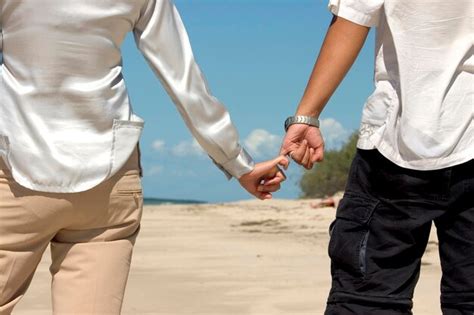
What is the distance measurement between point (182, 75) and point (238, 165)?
39cm

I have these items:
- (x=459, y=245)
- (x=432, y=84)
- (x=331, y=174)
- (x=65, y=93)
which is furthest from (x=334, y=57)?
(x=331, y=174)

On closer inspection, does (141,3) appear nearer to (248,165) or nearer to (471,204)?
(248,165)

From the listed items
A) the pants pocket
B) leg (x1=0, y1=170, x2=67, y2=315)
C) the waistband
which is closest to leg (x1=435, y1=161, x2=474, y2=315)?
the pants pocket

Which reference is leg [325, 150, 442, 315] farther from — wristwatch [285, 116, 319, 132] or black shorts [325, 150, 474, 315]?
wristwatch [285, 116, 319, 132]

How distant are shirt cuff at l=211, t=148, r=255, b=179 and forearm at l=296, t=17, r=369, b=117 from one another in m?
0.28

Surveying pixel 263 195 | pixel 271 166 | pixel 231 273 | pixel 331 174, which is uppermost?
pixel 271 166

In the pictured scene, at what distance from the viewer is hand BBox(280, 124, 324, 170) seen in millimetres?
3338

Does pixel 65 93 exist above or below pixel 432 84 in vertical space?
below

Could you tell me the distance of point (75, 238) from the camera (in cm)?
297

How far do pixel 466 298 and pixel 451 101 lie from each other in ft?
2.03

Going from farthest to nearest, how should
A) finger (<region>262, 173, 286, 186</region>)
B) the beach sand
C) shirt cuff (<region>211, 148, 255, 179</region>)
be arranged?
the beach sand, finger (<region>262, 173, 286, 186</region>), shirt cuff (<region>211, 148, 255, 179</region>)

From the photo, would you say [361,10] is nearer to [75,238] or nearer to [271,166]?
[271,166]

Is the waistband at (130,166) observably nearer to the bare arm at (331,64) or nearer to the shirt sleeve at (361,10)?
the bare arm at (331,64)

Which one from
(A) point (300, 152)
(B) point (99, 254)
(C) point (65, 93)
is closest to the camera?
(C) point (65, 93)
